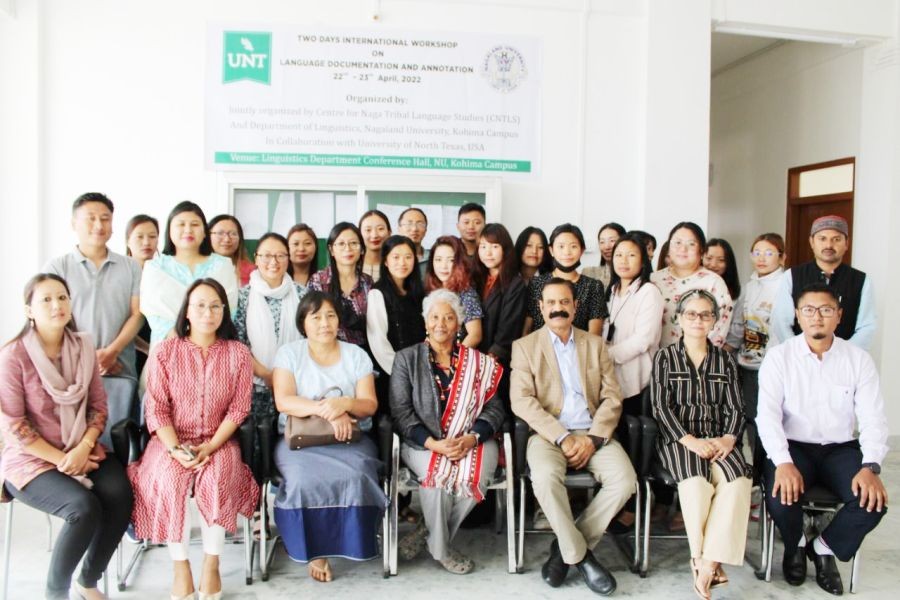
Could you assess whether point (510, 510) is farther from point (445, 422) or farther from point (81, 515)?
point (81, 515)

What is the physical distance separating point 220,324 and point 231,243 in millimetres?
1028

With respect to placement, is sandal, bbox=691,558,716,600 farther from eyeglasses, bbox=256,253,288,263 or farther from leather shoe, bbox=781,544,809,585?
eyeglasses, bbox=256,253,288,263

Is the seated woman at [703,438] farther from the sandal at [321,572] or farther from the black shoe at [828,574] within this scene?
the sandal at [321,572]

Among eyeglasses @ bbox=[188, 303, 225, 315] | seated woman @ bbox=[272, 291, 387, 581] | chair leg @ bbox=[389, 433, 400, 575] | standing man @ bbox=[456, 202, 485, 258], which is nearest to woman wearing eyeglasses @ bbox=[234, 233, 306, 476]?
seated woman @ bbox=[272, 291, 387, 581]

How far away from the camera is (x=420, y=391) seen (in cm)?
304

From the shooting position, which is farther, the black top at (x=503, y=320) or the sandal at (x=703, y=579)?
the black top at (x=503, y=320)

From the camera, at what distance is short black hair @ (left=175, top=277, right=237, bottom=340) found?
9.14 feet

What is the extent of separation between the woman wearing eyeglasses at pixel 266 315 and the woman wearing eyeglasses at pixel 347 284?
0.20 meters

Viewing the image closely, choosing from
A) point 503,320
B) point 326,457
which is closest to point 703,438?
point 503,320

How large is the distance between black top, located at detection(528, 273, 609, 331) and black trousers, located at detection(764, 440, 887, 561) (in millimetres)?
1070

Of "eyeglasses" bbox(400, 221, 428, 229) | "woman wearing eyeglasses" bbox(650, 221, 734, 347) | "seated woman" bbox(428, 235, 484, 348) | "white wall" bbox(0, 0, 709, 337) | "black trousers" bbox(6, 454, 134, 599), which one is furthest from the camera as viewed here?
"white wall" bbox(0, 0, 709, 337)

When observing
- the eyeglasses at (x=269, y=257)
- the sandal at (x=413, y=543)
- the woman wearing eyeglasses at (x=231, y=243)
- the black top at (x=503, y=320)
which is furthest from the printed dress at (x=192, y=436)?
the black top at (x=503, y=320)

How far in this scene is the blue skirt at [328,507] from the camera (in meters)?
2.71

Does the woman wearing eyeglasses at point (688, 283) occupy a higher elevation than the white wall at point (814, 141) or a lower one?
lower
